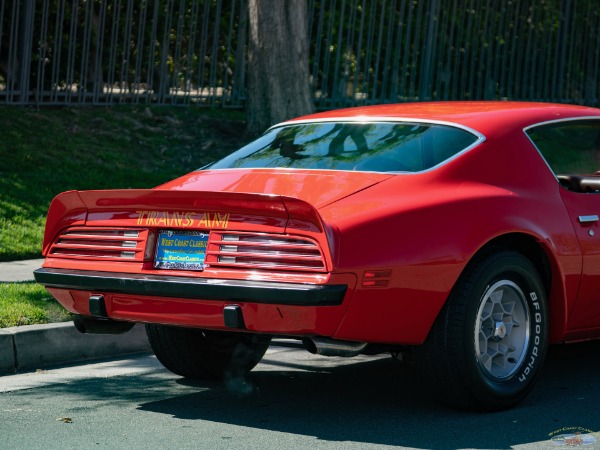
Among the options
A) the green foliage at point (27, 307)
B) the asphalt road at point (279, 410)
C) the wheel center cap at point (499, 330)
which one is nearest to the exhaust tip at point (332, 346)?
the asphalt road at point (279, 410)

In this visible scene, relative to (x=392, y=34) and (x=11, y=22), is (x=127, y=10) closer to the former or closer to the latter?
(x=11, y=22)

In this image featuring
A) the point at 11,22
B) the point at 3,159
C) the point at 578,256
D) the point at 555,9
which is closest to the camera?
the point at 578,256

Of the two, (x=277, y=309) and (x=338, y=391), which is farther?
(x=338, y=391)

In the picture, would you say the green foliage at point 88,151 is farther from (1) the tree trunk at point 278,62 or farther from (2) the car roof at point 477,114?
(2) the car roof at point 477,114

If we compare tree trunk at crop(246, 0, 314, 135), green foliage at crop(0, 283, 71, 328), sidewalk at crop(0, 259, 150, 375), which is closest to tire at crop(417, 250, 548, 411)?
sidewalk at crop(0, 259, 150, 375)

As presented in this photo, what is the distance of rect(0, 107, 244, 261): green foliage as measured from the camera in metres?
11.0

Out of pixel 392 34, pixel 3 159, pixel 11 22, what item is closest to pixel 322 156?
pixel 3 159

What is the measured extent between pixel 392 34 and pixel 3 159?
778cm

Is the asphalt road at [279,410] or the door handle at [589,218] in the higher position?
the door handle at [589,218]

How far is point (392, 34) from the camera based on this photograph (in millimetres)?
18281

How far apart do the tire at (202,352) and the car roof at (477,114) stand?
4.52 feet

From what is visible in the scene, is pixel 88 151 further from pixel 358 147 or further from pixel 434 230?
pixel 434 230

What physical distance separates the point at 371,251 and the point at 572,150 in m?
2.21

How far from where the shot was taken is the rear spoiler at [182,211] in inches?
209
